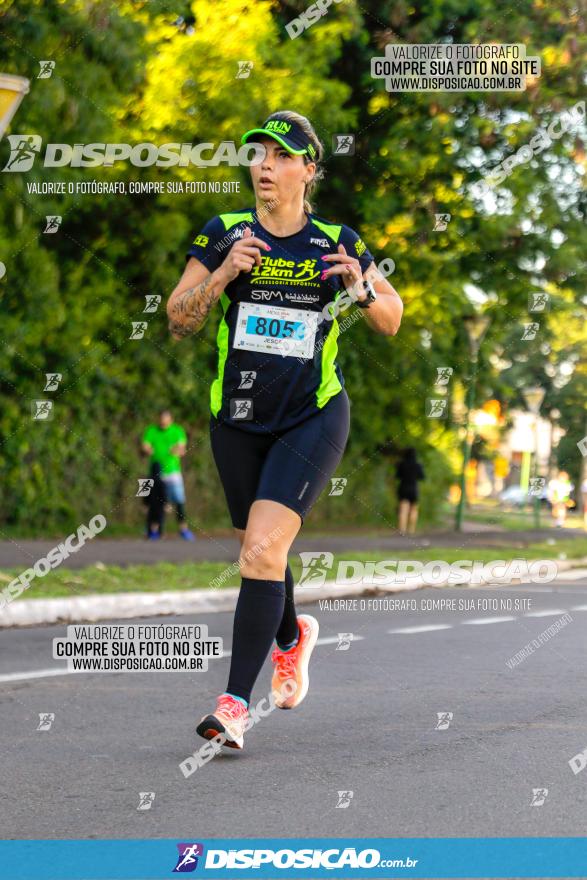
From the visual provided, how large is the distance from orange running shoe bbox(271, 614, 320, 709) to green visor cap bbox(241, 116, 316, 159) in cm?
179

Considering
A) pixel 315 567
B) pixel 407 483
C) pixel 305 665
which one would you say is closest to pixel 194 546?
pixel 315 567

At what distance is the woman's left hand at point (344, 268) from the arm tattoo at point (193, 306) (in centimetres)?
41

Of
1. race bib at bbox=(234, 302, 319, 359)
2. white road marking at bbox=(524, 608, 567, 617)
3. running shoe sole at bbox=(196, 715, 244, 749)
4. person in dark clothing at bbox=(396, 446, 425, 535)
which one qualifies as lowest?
white road marking at bbox=(524, 608, 567, 617)

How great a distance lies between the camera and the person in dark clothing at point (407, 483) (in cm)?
2512

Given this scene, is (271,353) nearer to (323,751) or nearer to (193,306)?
(193,306)

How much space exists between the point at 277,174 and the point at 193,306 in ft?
1.84

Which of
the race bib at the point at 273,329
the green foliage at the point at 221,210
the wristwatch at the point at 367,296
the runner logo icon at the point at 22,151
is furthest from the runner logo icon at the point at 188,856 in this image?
the green foliage at the point at 221,210

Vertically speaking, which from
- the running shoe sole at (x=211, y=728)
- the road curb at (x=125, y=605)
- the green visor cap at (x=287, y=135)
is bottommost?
the road curb at (x=125, y=605)

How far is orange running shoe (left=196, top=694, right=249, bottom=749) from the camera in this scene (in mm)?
4980

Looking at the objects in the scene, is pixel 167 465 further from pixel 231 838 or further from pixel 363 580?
pixel 231 838

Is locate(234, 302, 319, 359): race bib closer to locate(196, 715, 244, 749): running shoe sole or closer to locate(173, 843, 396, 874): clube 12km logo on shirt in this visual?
locate(196, 715, 244, 749): running shoe sole

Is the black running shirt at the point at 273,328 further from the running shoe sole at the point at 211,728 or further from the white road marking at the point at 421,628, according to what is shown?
the white road marking at the point at 421,628

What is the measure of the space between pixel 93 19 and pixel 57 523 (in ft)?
24.2

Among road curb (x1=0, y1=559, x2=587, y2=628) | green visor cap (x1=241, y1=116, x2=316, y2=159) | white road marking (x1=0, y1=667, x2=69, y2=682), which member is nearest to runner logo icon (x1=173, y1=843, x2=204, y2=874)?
green visor cap (x1=241, y1=116, x2=316, y2=159)
